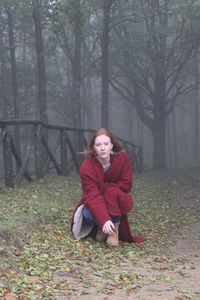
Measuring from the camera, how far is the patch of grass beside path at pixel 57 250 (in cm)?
365

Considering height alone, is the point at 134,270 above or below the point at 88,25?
below

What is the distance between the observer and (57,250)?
473 cm

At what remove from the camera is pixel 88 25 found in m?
26.8

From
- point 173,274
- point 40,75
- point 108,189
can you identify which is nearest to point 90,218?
point 108,189

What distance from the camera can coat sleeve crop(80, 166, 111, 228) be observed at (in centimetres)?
508

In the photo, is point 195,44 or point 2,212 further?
point 195,44

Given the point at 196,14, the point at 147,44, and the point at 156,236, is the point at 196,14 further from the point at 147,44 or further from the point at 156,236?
the point at 156,236

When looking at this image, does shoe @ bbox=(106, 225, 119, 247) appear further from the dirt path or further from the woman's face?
the woman's face

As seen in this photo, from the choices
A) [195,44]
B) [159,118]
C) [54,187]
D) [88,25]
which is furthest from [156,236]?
[88,25]

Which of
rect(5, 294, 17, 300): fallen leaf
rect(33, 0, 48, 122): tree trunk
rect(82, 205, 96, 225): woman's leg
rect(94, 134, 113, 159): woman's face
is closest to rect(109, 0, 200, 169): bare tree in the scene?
rect(33, 0, 48, 122): tree trunk

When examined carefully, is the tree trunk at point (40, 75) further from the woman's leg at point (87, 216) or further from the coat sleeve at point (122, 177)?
the woman's leg at point (87, 216)

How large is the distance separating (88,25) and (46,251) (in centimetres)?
2380

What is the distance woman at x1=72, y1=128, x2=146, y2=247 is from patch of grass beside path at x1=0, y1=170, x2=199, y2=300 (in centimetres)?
19

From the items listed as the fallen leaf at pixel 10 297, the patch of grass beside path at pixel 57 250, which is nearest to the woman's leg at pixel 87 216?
the patch of grass beside path at pixel 57 250
